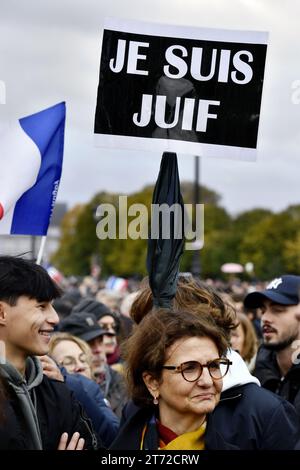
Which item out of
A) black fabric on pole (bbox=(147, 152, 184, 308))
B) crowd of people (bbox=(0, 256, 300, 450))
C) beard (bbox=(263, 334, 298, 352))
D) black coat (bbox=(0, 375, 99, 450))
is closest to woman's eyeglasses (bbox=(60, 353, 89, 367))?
beard (bbox=(263, 334, 298, 352))

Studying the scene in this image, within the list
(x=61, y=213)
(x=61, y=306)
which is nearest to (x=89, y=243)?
(x=61, y=213)

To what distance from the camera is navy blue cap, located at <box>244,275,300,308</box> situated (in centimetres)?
620

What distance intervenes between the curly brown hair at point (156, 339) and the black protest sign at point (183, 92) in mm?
768

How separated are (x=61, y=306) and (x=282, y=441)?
751 centimetres

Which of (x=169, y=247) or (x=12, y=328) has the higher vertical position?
(x=169, y=247)

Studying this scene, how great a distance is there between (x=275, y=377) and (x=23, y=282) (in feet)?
7.25

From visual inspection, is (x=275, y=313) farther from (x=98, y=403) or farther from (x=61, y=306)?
(x=61, y=306)

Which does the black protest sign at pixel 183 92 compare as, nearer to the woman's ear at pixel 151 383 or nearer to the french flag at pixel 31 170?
the woman's ear at pixel 151 383

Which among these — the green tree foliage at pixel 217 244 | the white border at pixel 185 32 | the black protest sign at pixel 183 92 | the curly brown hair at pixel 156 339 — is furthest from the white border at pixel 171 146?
the green tree foliage at pixel 217 244

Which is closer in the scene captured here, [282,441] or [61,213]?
[282,441]

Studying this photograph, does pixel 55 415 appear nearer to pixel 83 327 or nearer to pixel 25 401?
pixel 25 401

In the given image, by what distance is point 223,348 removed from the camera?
13.1 feet
